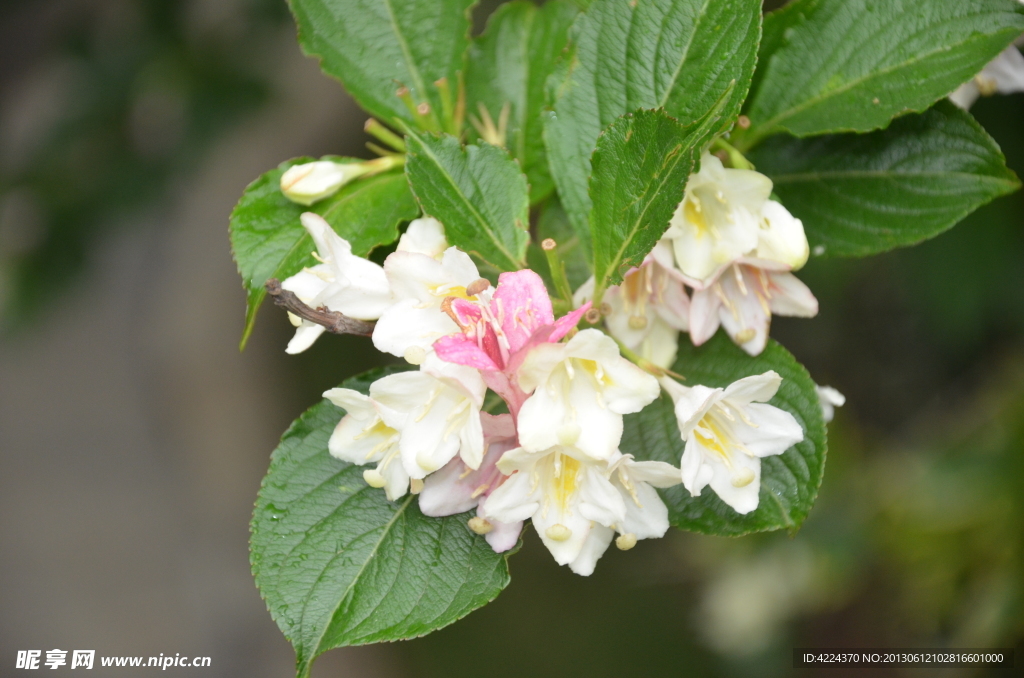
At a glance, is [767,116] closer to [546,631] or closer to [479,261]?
[479,261]

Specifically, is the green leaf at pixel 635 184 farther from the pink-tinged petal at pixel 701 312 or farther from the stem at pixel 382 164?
the stem at pixel 382 164

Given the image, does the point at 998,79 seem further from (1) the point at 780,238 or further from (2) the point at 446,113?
(2) the point at 446,113

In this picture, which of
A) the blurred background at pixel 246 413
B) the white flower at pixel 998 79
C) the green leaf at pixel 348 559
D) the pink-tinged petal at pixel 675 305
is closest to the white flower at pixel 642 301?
the pink-tinged petal at pixel 675 305

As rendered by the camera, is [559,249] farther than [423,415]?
Yes

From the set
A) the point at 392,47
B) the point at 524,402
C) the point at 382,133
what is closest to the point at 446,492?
the point at 524,402

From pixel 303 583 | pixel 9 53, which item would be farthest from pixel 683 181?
pixel 9 53
